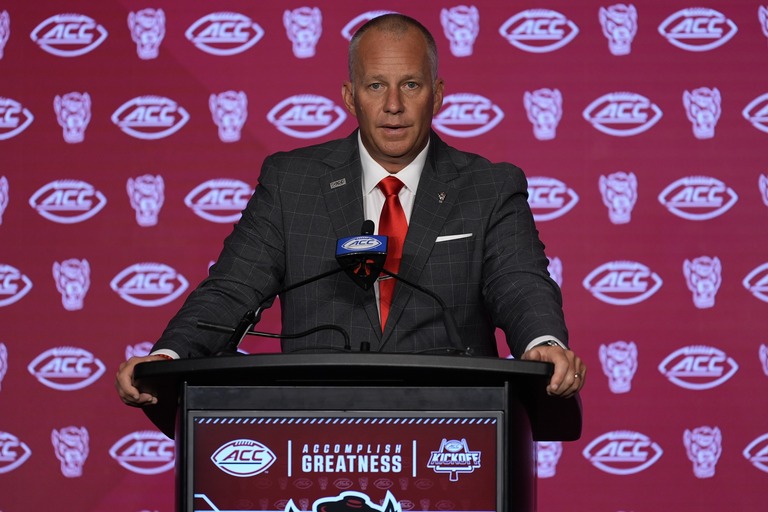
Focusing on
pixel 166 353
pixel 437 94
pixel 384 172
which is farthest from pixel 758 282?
pixel 166 353

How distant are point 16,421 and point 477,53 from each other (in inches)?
95.6

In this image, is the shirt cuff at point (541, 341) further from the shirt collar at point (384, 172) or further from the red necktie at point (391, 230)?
the shirt collar at point (384, 172)

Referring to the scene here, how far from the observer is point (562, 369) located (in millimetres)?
1765

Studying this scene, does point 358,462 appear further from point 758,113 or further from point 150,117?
point 758,113

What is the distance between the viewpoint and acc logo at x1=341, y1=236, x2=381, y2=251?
6.29 ft

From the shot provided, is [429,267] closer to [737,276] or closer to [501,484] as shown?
[501,484]

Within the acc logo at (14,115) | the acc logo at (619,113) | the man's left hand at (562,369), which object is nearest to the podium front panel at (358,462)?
the man's left hand at (562,369)

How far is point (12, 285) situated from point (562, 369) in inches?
130

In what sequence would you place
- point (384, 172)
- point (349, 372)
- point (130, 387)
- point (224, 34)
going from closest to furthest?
1. point (349, 372)
2. point (130, 387)
3. point (384, 172)
4. point (224, 34)

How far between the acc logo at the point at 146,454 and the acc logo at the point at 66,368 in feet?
1.01

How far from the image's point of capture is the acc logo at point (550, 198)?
14.4ft

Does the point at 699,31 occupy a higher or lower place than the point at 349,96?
higher

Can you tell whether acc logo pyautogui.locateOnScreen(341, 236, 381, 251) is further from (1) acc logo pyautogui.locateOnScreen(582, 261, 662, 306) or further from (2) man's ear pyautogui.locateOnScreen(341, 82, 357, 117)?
(1) acc logo pyautogui.locateOnScreen(582, 261, 662, 306)

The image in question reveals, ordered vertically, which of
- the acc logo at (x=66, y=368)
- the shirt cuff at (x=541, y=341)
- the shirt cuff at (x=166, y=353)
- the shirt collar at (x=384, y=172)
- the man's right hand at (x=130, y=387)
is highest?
the shirt collar at (x=384, y=172)
